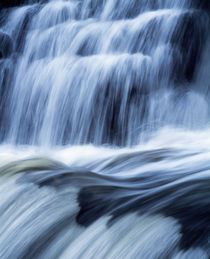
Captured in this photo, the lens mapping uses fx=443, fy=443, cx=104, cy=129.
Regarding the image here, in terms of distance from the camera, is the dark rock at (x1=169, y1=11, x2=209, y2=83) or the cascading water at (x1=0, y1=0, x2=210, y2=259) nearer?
the cascading water at (x1=0, y1=0, x2=210, y2=259)

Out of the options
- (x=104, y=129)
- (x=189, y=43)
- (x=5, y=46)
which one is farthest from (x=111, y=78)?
(x=5, y=46)

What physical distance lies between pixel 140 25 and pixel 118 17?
80cm

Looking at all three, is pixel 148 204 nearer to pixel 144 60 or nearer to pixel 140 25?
pixel 144 60

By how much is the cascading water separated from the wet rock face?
2cm

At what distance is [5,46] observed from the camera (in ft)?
26.3

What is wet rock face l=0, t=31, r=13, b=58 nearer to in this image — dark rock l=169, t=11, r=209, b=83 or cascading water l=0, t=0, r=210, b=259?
cascading water l=0, t=0, r=210, b=259

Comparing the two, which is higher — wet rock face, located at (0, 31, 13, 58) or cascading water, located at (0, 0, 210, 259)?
wet rock face, located at (0, 31, 13, 58)

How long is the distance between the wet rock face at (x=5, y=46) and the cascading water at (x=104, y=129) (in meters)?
0.02

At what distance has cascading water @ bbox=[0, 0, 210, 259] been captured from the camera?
2607 mm

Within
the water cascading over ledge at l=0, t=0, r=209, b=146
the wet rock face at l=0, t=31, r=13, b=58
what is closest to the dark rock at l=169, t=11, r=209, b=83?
the water cascading over ledge at l=0, t=0, r=209, b=146

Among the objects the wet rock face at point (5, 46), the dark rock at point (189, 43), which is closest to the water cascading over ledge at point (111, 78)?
the dark rock at point (189, 43)

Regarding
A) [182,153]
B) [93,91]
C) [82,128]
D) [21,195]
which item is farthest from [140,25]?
[21,195]

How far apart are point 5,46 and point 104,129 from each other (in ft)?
10.6

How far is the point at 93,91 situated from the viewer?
603 cm
